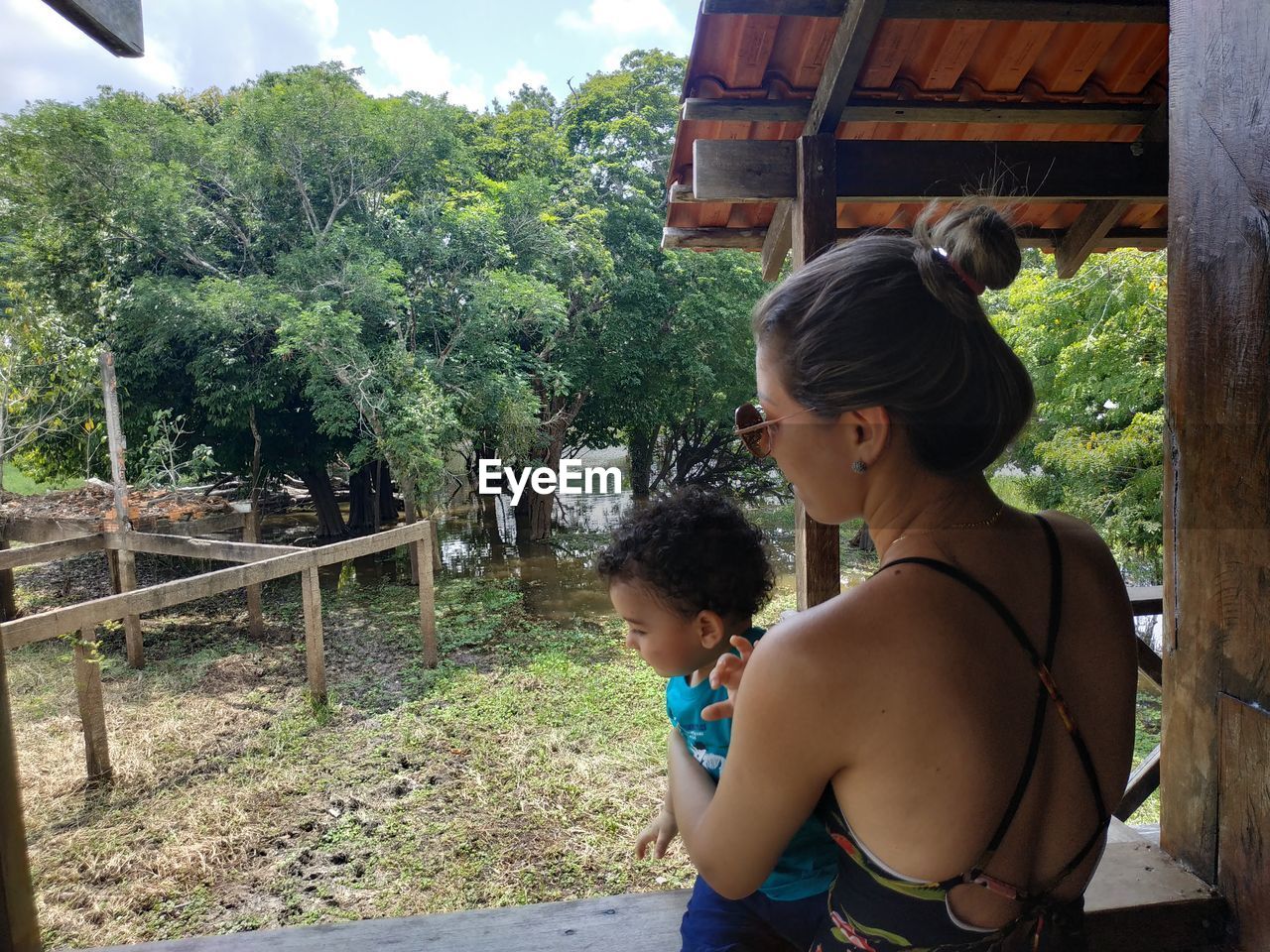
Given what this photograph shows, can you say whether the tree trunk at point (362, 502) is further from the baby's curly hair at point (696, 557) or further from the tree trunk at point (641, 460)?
the baby's curly hair at point (696, 557)

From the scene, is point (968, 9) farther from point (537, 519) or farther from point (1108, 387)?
point (537, 519)

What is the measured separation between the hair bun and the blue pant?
2.55 feet

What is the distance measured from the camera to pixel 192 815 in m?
4.66

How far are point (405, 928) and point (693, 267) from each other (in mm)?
11970

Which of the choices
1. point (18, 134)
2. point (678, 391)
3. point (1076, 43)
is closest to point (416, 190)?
point (18, 134)

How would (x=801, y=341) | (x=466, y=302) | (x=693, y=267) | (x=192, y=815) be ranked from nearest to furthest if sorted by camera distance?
(x=801, y=341) < (x=192, y=815) < (x=466, y=302) < (x=693, y=267)

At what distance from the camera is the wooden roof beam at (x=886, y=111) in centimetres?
210

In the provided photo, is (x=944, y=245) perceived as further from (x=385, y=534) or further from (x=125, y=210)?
(x=125, y=210)

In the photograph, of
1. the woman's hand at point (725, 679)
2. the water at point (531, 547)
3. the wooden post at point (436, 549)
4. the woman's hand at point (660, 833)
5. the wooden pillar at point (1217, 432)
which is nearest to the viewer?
the woman's hand at point (725, 679)

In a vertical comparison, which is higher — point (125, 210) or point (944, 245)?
point (125, 210)

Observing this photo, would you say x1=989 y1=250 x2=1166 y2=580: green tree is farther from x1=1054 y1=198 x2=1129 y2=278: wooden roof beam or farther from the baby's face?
the baby's face

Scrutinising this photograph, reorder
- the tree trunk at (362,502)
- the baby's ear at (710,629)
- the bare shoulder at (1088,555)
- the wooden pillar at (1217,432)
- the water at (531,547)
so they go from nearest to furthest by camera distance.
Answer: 1. the bare shoulder at (1088,555)
2. the wooden pillar at (1217,432)
3. the baby's ear at (710,629)
4. the water at (531,547)
5. the tree trunk at (362,502)

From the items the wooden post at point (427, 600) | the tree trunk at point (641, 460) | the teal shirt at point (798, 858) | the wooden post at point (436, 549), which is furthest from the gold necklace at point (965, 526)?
the tree trunk at point (641, 460)

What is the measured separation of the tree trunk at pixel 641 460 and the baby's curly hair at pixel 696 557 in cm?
1377
